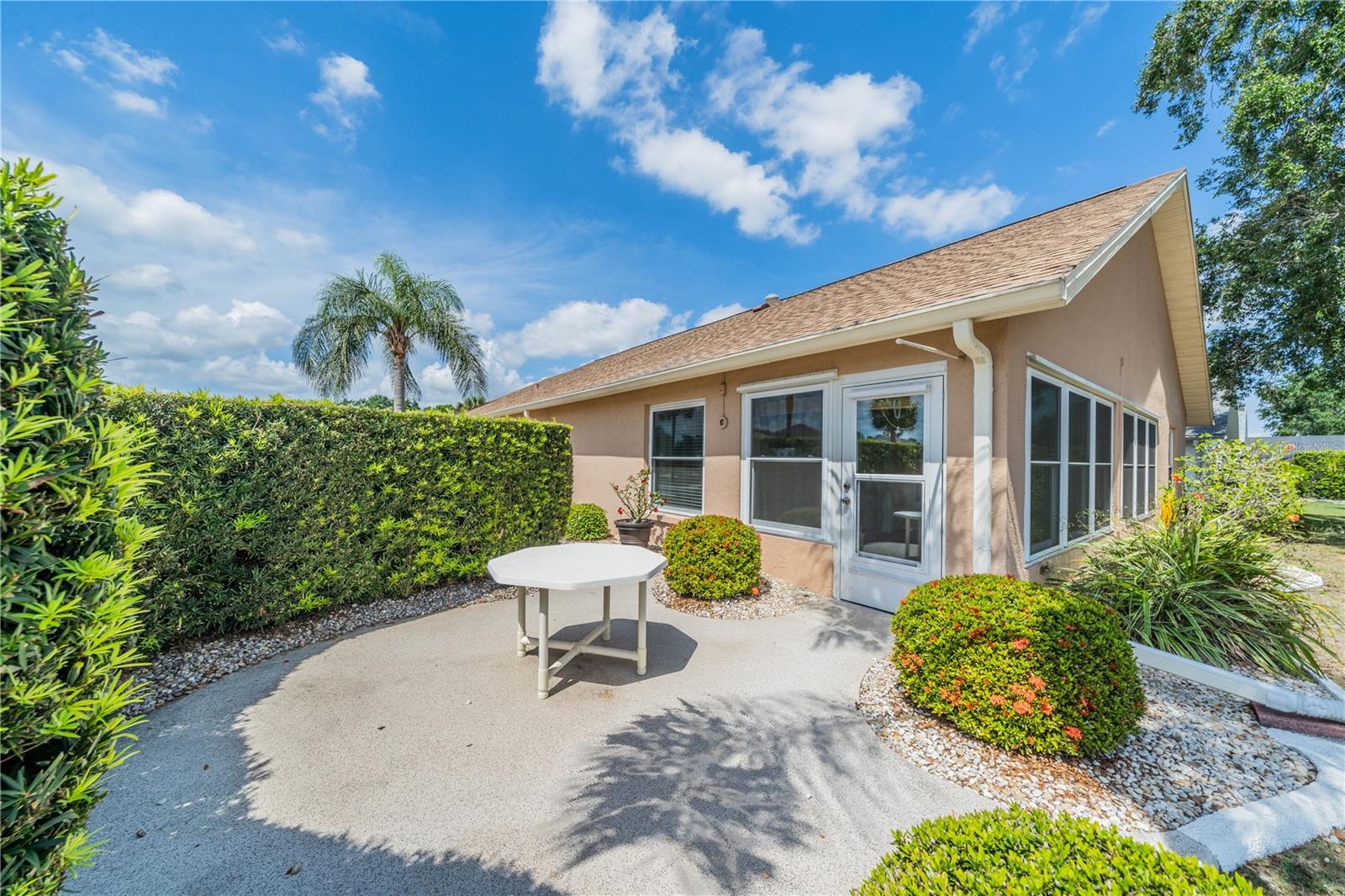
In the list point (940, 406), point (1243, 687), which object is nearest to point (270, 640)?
point (940, 406)

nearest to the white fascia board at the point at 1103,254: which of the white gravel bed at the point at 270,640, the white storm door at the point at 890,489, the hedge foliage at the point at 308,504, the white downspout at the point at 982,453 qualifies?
the white downspout at the point at 982,453

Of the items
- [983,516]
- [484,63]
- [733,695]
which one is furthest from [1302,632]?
[484,63]

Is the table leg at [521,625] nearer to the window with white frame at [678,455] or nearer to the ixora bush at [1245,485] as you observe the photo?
the window with white frame at [678,455]

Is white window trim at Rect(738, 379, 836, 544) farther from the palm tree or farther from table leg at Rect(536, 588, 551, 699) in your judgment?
the palm tree

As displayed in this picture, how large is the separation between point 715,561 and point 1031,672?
3129mm

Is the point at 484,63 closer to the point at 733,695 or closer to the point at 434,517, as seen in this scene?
the point at 434,517

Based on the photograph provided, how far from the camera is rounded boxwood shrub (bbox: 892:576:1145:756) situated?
8.93ft

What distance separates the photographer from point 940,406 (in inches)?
189

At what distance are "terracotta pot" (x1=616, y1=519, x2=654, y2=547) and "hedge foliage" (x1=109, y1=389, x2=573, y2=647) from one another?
7.27 feet

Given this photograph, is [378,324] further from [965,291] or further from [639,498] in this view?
[965,291]

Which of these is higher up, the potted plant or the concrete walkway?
the potted plant

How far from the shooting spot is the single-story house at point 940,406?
4457 millimetres

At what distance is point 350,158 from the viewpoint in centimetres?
693

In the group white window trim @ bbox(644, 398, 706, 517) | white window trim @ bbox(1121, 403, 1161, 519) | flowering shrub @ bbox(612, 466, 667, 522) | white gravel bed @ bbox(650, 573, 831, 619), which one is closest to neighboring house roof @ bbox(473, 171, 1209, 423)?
white window trim @ bbox(644, 398, 706, 517)
